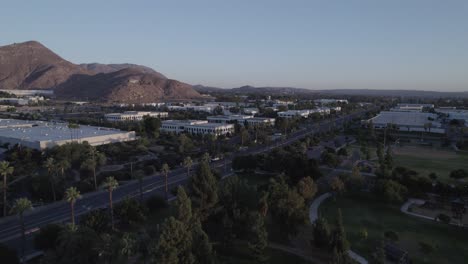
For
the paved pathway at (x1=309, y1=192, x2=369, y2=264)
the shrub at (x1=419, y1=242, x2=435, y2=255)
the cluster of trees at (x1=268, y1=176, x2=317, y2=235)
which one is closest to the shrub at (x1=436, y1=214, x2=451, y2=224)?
the shrub at (x1=419, y1=242, x2=435, y2=255)

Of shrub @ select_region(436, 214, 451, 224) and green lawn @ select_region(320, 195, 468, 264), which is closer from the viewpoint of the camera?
green lawn @ select_region(320, 195, 468, 264)

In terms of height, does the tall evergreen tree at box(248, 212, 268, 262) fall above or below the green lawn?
above

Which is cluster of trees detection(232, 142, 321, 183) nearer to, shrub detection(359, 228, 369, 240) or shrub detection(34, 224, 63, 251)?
shrub detection(359, 228, 369, 240)

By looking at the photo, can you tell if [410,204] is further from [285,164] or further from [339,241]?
[339,241]

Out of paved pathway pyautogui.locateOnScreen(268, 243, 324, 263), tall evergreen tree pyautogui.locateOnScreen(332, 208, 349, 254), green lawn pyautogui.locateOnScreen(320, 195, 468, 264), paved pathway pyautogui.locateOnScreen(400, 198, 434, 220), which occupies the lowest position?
paved pathway pyautogui.locateOnScreen(268, 243, 324, 263)

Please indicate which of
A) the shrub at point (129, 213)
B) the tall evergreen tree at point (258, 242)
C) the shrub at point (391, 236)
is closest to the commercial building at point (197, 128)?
the shrub at point (129, 213)

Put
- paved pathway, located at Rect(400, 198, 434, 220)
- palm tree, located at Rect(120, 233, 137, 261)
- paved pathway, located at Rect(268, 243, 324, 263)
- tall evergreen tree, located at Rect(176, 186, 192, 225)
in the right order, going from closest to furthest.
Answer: palm tree, located at Rect(120, 233, 137, 261) < tall evergreen tree, located at Rect(176, 186, 192, 225) < paved pathway, located at Rect(268, 243, 324, 263) < paved pathway, located at Rect(400, 198, 434, 220)

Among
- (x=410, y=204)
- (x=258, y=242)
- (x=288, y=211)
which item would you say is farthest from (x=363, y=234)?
(x=410, y=204)
